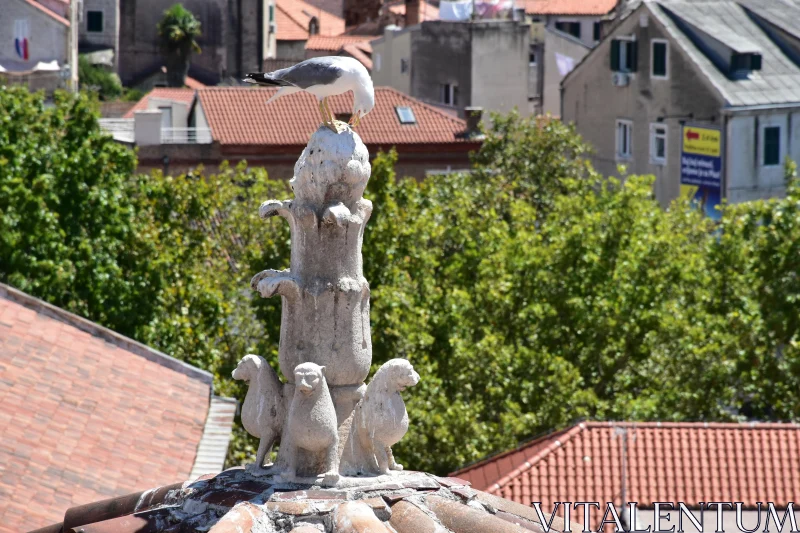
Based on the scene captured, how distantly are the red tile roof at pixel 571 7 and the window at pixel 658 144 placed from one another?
3196 cm

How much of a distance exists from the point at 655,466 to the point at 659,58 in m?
32.2

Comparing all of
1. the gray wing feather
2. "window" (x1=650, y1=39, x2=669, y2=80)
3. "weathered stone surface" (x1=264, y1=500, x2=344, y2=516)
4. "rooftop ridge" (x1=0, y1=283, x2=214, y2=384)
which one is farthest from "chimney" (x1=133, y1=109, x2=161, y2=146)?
"weathered stone surface" (x1=264, y1=500, x2=344, y2=516)

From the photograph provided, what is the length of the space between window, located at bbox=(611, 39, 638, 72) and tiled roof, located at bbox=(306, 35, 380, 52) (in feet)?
99.9

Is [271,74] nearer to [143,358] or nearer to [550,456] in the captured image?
[143,358]

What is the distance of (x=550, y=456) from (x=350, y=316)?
1640 cm

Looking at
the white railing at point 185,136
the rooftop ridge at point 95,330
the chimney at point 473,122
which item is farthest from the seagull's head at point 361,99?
the chimney at point 473,122

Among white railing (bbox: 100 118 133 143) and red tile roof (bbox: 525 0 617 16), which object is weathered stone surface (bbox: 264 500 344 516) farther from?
red tile roof (bbox: 525 0 617 16)

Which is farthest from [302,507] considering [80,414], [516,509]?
[80,414]

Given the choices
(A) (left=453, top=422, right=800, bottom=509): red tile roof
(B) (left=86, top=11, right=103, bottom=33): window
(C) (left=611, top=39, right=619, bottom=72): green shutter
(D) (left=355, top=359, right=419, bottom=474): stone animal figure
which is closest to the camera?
(D) (left=355, top=359, right=419, bottom=474): stone animal figure

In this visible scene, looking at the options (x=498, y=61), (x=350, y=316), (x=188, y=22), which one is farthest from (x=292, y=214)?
(x=188, y=22)

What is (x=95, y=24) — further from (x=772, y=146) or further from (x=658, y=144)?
(x=772, y=146)

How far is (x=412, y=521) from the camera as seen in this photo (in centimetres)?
1049

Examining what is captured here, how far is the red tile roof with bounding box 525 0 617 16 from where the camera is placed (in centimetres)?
8962

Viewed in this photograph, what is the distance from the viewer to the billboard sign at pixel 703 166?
54156 mm
